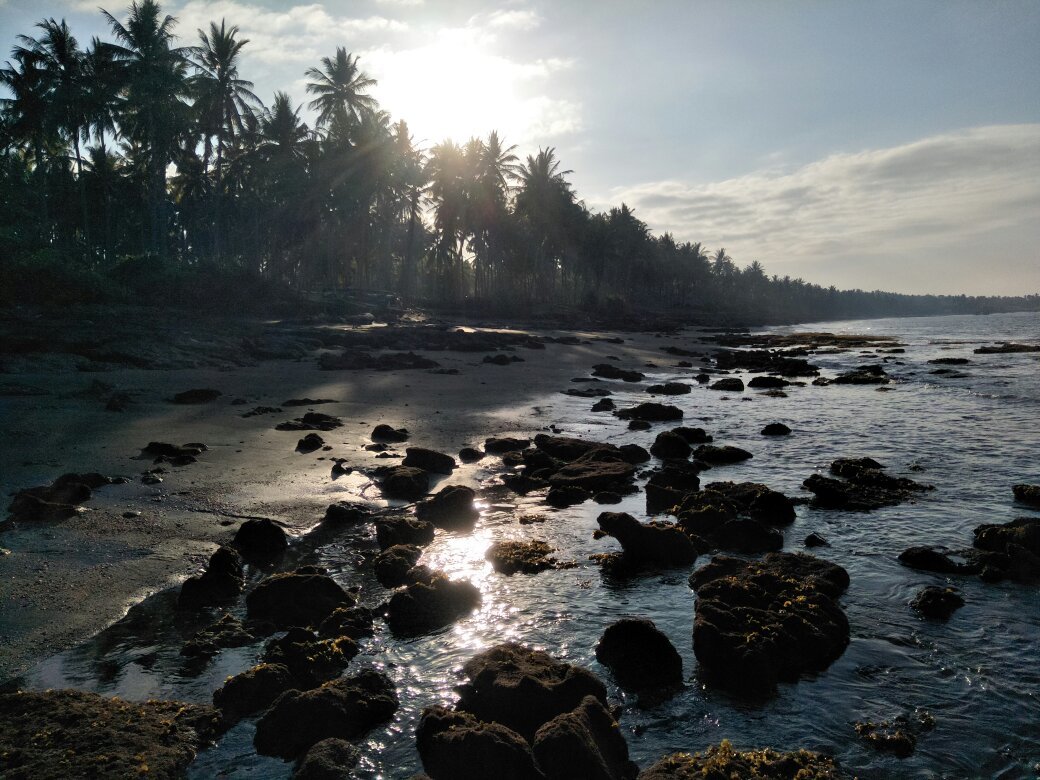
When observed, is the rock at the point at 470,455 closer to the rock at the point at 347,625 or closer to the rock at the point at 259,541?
the rock at the point at 259,541

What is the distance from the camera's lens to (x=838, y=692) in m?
4.96

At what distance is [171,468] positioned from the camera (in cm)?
972

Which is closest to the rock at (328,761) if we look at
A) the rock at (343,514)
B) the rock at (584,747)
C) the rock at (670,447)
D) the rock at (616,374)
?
the rock at (584,747)

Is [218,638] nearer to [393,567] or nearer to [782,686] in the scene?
[393,567]

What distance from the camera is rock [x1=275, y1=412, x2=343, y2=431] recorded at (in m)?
13.1

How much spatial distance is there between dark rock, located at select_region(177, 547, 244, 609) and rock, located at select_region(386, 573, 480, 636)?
157cm

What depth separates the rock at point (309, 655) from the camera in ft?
16.3

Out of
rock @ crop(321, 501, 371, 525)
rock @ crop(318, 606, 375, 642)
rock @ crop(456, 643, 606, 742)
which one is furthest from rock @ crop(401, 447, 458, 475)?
rock @ crop(456, 643, 606, 742)

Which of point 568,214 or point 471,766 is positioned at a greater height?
point 568,214

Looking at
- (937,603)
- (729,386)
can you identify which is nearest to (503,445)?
(937,603)

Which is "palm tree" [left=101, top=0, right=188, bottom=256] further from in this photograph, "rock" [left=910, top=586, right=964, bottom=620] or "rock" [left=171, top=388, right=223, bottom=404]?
"rock" [left=910, top=586, right=964, bottom=620]

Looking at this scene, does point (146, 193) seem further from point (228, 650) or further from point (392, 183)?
point (228, 650)

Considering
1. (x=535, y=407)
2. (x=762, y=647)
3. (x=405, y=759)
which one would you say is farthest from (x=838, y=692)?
(x=535, y=407)

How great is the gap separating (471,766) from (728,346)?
46.8 m
